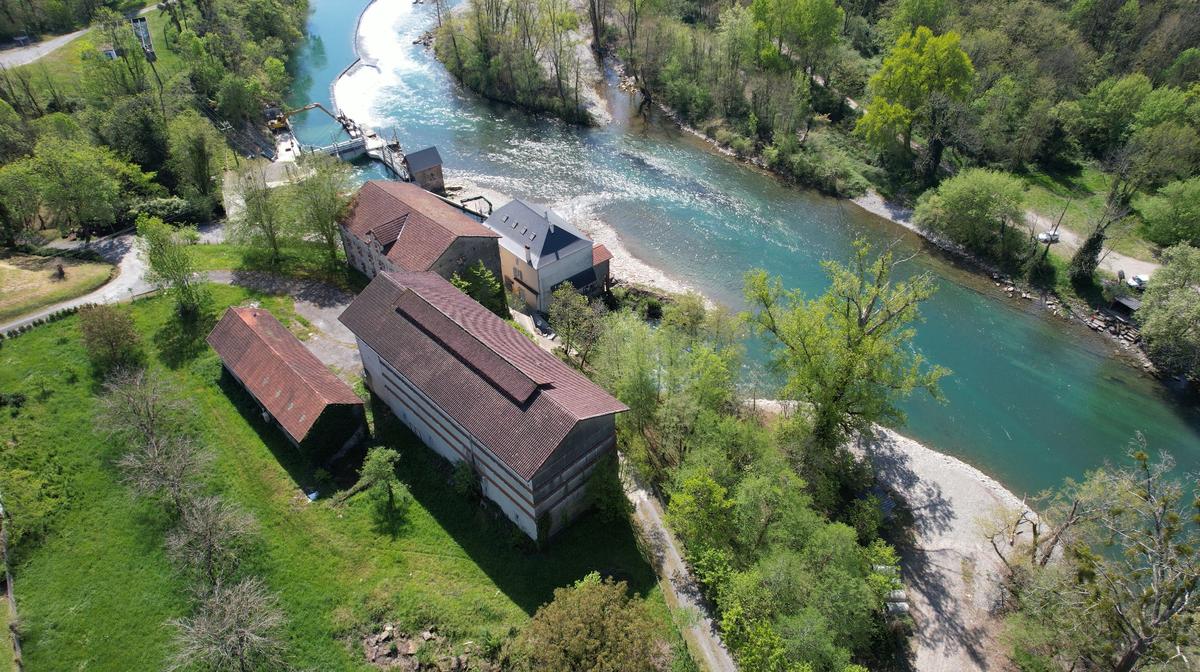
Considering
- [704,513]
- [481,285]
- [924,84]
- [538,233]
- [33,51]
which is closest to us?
[704,513]

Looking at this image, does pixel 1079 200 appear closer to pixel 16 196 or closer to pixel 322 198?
pixel 322 198

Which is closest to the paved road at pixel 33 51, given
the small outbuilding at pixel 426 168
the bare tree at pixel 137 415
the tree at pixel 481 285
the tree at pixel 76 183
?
the tree at pixel 76 183

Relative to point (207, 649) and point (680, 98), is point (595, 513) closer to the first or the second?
point (207, 649)

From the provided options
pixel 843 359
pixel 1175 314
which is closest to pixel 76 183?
pixel 843 359

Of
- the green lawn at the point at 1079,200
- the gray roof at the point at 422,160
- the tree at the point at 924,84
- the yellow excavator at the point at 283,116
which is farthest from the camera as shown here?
the yellow excavator at the point at 283,116

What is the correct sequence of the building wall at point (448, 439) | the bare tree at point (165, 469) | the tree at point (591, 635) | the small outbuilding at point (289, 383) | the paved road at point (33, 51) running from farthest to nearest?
the paved road at point (33, 51) → the small outbuilding at point (289, 383) → the bare tree at point (165, 469) → the building wall at point (448, 439) → the tree at point (591, 635)

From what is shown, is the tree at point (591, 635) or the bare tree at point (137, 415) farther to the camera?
the bare tree at point (137, 415)

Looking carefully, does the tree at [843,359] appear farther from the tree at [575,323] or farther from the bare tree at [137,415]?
the bare tree at [137,415]
